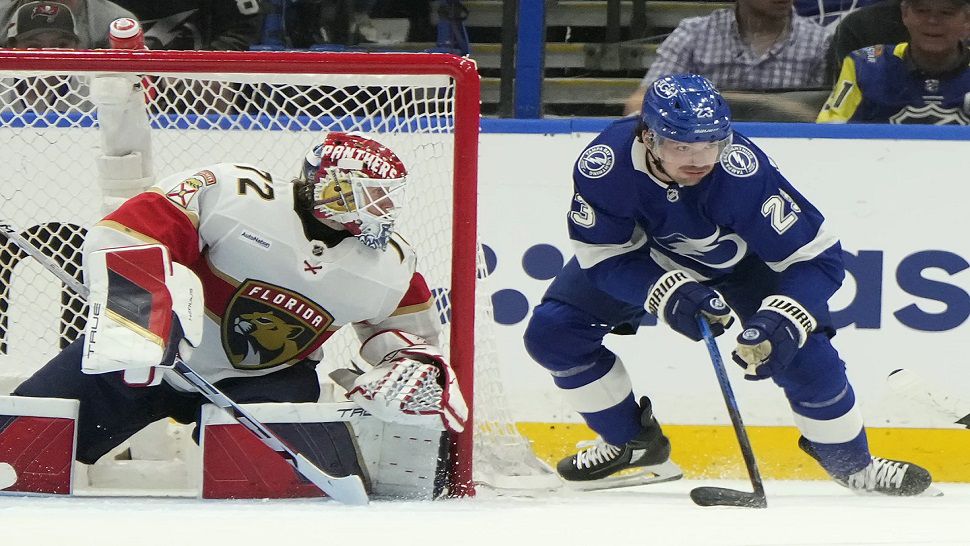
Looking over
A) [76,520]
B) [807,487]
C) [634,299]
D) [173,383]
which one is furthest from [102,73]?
[807,487]

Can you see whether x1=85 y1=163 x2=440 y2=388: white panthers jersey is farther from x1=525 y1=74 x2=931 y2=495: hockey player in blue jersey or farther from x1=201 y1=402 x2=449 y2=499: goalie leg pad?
x1=525 y1=74 x2=931 y2=495: hockey player in blue jersey

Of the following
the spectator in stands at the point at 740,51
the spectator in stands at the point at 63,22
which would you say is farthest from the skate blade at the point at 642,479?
the spectator in stands at the point at 63,22

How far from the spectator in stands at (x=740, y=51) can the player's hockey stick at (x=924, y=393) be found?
35.5 inches

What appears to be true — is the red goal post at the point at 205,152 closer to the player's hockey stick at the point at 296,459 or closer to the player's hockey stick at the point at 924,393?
the player's hockey stick at the point at 296,459

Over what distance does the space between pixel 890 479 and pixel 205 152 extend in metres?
1.79

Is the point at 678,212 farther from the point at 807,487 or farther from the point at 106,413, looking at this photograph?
the point at 106,413

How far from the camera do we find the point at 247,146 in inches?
125

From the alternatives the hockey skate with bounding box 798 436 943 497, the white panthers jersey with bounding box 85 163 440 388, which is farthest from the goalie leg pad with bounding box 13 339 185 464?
the hockey skate with bounding box 798 436 943 497

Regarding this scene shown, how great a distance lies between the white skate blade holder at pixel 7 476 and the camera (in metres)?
2.38

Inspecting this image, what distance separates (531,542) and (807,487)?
4.86ft

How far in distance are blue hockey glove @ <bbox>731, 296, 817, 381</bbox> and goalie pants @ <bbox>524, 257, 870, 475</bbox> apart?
5.1 inches

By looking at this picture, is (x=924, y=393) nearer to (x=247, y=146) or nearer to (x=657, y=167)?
(x=657, y=167)

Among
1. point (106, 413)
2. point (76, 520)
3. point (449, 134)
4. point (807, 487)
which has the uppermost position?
point (449, 134)

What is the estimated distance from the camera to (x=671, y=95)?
2.56 m
